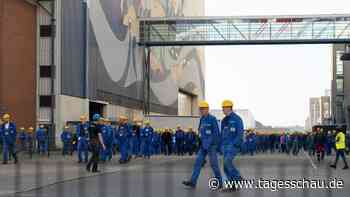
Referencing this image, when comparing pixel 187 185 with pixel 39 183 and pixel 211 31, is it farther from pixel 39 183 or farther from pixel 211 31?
pixel 211 31

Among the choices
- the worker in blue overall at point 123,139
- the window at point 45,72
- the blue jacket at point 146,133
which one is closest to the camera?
the worker in blue overall at point 123,139

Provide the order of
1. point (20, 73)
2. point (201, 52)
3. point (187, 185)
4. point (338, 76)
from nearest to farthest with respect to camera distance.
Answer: point (187, 185)
point (20, 73)
point (201, 52)
point (338, 76)

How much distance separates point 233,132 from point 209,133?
524 millimetres

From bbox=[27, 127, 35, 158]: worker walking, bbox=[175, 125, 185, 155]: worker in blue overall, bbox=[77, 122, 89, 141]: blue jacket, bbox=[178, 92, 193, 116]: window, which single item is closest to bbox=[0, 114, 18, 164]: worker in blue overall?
bbox=[77, 122, 89, 141]: blue jacket

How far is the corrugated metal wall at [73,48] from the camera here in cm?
4288

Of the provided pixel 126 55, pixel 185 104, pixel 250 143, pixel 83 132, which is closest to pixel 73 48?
pixel 126 55

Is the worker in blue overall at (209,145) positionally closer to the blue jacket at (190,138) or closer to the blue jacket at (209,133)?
the blue jacket at (209,133)

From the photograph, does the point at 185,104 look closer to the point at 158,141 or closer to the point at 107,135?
the point at 158,141

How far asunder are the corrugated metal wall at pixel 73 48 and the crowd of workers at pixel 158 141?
4268 mm

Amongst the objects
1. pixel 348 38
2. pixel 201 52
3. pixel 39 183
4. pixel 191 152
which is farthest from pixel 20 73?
pixel 201 52

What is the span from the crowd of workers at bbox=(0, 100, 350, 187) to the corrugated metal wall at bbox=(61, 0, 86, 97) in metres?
4.27

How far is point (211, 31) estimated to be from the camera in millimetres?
65000

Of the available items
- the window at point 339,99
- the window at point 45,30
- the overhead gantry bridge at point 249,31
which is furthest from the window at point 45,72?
the window at point 339,99

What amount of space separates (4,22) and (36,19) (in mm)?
4534
